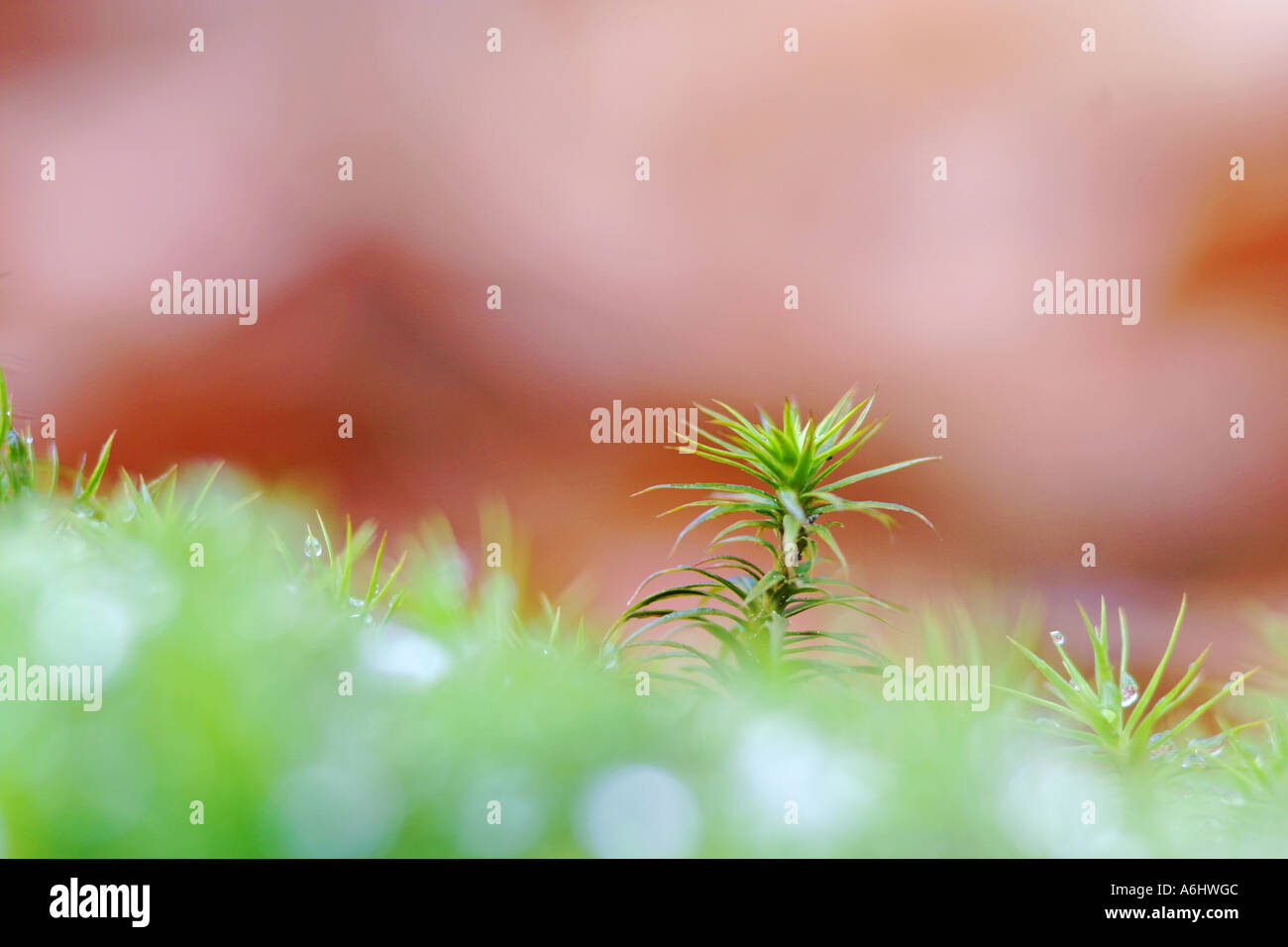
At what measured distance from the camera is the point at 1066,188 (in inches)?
65.4

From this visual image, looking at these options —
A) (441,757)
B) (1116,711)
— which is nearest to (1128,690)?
(1116,711)

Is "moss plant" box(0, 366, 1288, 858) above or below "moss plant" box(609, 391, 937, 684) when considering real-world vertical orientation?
below

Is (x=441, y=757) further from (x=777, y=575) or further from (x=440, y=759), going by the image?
(x=777, y=575)

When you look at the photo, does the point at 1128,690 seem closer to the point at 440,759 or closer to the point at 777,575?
the point at 777,575

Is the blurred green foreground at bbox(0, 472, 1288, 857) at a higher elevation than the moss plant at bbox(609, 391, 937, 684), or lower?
lower

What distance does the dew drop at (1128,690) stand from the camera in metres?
0.24

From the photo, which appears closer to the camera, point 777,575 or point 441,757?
point 441,757

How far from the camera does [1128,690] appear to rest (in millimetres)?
247

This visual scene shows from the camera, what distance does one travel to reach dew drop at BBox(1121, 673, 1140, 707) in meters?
0.24

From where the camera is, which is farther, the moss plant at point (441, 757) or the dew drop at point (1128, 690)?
Answer: the dew drop at point (1128, 690)

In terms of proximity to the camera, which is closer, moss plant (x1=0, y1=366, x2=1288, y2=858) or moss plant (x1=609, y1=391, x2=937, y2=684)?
moss plant (x1=0, y1=366, x2=1288, y2=858)

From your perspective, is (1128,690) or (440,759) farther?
(1128,690)

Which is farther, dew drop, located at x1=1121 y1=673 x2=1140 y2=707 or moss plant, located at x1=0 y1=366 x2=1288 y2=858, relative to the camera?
dew drop, located at x1=1121 y1=673 x2=1140 y2=707
